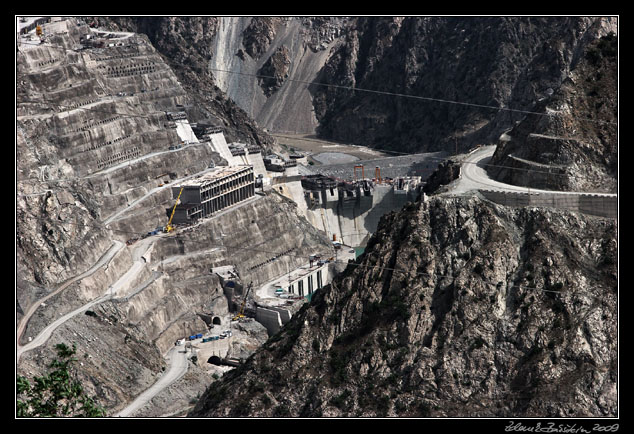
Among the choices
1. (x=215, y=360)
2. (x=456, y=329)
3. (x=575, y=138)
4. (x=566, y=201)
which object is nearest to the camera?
(x=456, y=329)

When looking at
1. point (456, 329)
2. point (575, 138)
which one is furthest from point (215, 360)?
point (456, 329)

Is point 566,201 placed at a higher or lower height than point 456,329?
higher

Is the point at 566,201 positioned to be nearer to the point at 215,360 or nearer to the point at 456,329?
the point at 456,329

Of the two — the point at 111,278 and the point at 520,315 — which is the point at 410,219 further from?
the point at 111,278

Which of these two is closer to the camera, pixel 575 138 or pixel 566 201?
pixel 566 201

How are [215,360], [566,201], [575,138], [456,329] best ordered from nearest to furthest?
1. [456,329]
2. [566,201]
3. [575,138]
4. [215,360]

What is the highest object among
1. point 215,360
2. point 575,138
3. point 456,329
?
point 575,138

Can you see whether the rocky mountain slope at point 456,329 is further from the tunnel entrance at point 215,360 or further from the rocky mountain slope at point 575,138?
the tunnel entrance at point 215,360

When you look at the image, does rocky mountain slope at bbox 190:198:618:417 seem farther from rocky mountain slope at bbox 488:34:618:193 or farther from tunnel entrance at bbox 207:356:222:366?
tunnel entrance at bbox 207:356:222:366

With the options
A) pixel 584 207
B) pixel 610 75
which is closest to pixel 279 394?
pixel 584 207
